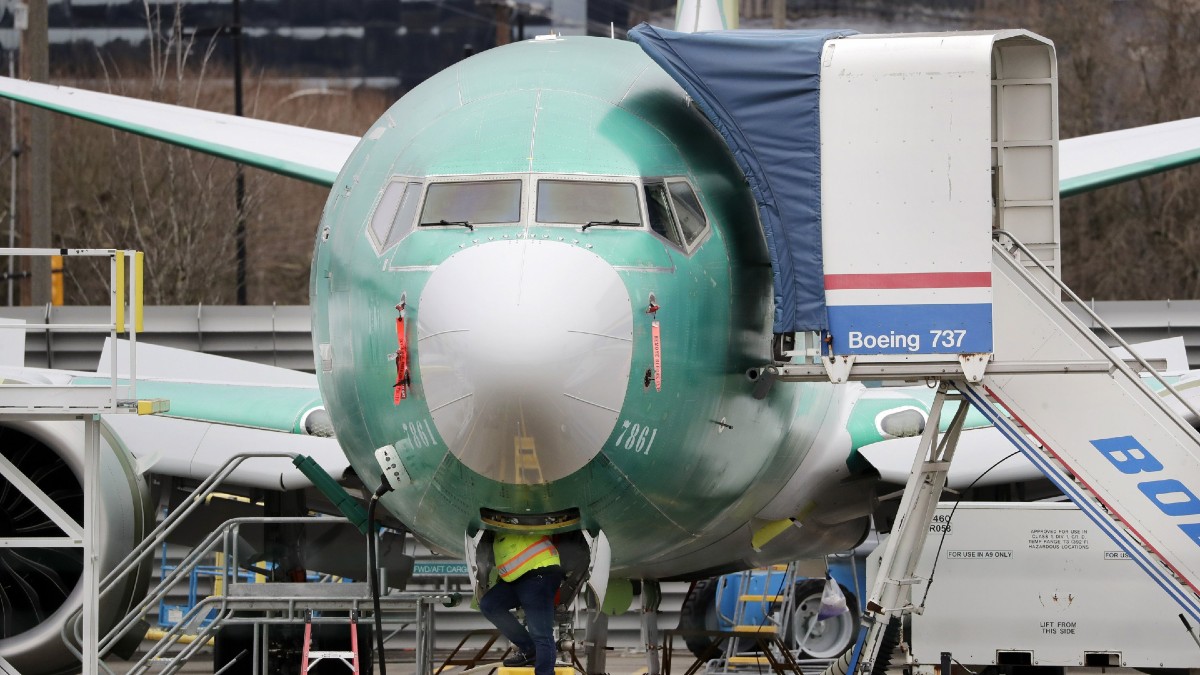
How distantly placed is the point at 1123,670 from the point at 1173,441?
12.3m

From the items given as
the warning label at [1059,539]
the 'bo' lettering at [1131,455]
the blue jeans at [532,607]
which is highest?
the 'bo' lettering at [1131,455]

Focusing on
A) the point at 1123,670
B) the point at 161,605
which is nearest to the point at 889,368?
the point at 1123,670

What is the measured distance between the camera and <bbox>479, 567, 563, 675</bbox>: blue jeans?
922cm

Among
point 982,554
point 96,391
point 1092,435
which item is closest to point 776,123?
point 1092,435

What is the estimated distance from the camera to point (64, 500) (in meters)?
13.7

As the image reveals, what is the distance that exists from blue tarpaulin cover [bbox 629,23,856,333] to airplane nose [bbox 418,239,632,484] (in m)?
1.19

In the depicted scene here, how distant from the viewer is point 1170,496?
32.6 ft

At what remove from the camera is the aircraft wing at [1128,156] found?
543 inches

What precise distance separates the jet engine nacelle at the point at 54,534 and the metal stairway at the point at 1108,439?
6.53m

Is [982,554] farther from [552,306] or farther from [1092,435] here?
[552,306]

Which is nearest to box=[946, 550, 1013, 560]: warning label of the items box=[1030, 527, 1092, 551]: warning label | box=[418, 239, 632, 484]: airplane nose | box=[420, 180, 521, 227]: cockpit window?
box=[1030, 527, 1092, 551]: warning label

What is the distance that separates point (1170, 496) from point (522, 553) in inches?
140

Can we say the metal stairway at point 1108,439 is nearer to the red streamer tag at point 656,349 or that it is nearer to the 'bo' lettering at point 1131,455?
the 'bo' lettering at point 1131,455

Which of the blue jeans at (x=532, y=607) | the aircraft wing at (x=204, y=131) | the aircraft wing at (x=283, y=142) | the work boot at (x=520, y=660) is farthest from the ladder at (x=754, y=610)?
the blue jeans at (x=532, y=607)
